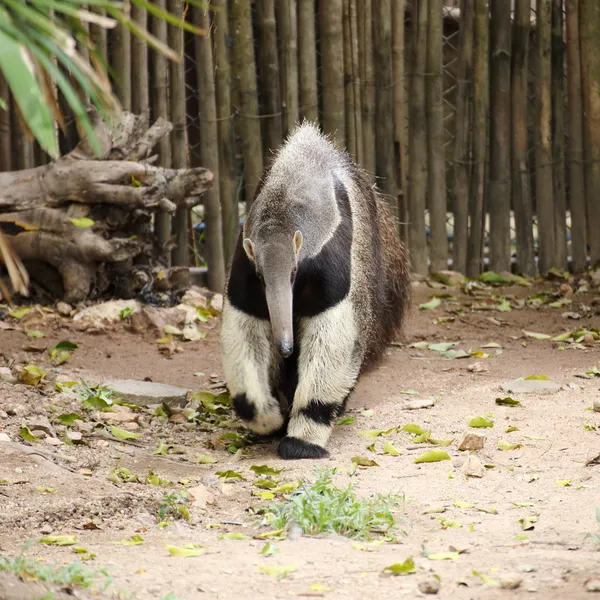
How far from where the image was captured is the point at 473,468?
4242 millimetres

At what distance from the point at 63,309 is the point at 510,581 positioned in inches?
188

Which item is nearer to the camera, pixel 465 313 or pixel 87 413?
pixel 87 413

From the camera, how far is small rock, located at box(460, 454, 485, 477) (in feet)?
13.8

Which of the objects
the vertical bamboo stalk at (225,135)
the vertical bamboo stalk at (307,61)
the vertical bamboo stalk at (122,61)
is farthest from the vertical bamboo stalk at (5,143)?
the vertical bamboo stalk at (307,61)

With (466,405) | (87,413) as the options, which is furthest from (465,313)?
(87,413)

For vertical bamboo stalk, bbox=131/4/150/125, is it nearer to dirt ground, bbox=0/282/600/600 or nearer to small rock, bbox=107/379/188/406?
dirt ground, bbox=0/282/600/600

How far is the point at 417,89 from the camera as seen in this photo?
8.48 meters

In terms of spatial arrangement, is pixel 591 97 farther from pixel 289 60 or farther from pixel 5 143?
pixel 5 143

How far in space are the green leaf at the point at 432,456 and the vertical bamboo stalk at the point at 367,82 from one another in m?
4.30

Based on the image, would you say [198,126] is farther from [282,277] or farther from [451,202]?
[282,277]

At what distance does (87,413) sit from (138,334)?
5.67 feet

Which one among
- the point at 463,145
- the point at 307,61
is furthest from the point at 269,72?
the point at 463,145

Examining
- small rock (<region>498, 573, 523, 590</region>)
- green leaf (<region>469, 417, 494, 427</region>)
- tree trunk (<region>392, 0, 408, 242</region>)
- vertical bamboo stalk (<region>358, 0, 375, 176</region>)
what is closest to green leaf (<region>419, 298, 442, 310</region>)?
tree trunk (<region>392, 0, 408, 242</region>)

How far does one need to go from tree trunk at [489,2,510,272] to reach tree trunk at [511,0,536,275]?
61mm
